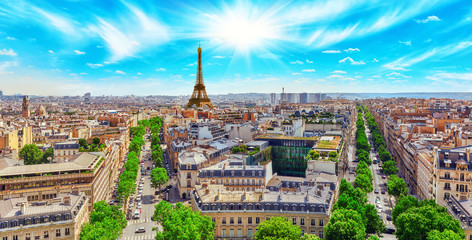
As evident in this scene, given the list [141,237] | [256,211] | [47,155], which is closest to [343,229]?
[256,211]

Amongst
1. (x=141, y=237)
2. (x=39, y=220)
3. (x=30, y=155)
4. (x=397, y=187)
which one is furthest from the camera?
(x=30, y=155)

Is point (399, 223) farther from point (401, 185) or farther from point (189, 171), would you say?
point (189, 171)

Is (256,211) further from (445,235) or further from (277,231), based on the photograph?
(445,235)

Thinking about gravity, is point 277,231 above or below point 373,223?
above

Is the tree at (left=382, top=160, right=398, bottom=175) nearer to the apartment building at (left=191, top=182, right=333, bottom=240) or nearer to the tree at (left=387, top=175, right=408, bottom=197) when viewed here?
the tree at (left=387, top=175, right=408, bottom=197)

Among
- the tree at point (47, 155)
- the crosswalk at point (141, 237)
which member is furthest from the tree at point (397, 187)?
the tree at point (47, 155)

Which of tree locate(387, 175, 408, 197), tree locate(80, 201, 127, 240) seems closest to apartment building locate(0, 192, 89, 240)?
tree locate(80, 201, 127, 240)

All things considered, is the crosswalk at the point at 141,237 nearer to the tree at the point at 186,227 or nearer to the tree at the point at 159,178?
the tree at the point at 186,227
